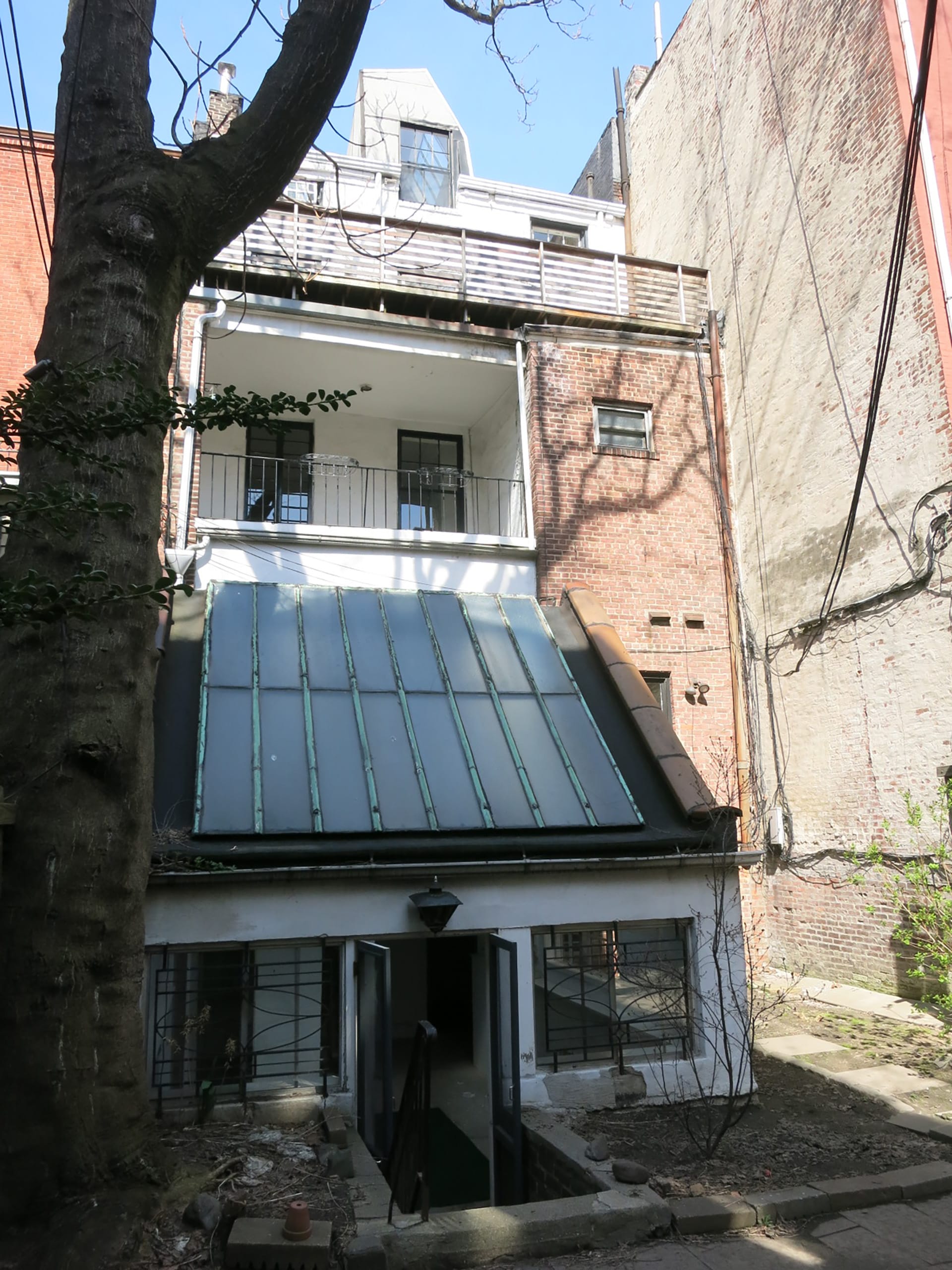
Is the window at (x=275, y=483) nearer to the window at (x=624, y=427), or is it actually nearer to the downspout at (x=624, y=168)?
the window at (x=624, y=427)

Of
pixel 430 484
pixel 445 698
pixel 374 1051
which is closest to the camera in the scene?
pixel 374 1051

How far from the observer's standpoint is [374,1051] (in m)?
6.27

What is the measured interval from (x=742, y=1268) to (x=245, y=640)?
6331 millimetres

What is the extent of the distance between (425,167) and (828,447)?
449 inches

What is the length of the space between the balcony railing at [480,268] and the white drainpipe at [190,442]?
2.99 ft

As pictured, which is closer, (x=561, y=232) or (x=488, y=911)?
(x=488, y=911)

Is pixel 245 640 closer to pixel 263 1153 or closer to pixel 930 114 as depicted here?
pixel 263 1153

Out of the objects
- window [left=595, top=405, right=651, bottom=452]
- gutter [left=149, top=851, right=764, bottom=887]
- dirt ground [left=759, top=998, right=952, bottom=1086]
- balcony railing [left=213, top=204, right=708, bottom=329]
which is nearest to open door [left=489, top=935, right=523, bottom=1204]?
gutter [left=149, top=851, right=764, bottom=887]

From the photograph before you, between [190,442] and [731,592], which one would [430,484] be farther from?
[731,592]

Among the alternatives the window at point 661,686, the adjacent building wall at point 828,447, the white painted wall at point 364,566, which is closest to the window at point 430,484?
the white painted wall at point 364,566

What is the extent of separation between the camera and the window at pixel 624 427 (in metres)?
12.4

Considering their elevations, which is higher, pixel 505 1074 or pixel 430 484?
pixel 430 484

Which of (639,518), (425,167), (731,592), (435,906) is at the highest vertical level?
(425,167)

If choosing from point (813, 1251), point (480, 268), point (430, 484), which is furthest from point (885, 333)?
point (813, 1251)
